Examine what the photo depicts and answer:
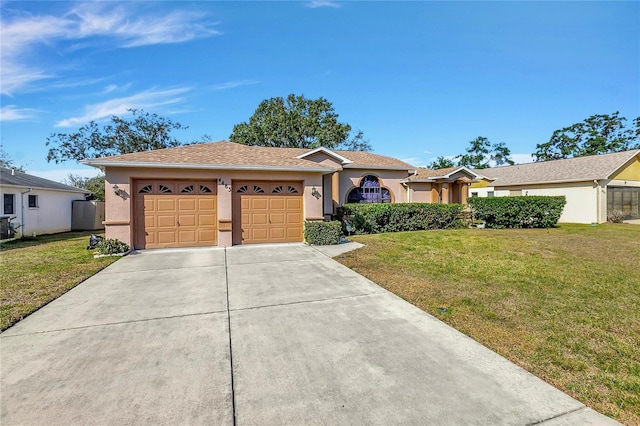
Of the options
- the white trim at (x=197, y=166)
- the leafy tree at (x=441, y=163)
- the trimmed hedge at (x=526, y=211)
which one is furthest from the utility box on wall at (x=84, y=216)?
the leafy tree at (x=441, y=163)

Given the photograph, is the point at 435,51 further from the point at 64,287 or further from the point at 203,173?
the point at 64,287

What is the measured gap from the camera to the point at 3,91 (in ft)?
46.5

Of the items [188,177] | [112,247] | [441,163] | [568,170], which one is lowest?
[112,247]

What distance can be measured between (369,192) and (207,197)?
32.9 ft

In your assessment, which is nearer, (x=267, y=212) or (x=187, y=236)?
(x=187, y=236)

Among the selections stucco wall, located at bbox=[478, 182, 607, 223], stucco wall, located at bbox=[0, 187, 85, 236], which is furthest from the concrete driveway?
stucco wall, located at bbox=[478, 182, 607, 223]

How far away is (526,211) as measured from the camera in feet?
54.9

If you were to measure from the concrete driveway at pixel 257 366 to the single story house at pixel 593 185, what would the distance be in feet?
69.8

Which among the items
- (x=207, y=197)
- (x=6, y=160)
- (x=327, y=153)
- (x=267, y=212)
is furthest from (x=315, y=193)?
(x=6, y=160)

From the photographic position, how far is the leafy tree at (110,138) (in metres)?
28.0

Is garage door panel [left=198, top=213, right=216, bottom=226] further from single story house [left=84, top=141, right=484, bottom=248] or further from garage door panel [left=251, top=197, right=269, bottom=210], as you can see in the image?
garage door panel [left=251, top=197, right=269, bottom=210]

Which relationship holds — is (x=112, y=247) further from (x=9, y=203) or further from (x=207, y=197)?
(x=9, y=203)

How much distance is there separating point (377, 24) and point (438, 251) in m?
9.78

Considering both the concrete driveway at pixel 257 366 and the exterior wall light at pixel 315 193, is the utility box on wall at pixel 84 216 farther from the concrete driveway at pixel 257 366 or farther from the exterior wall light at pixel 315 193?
the concrete driveway at pixel 257 366
